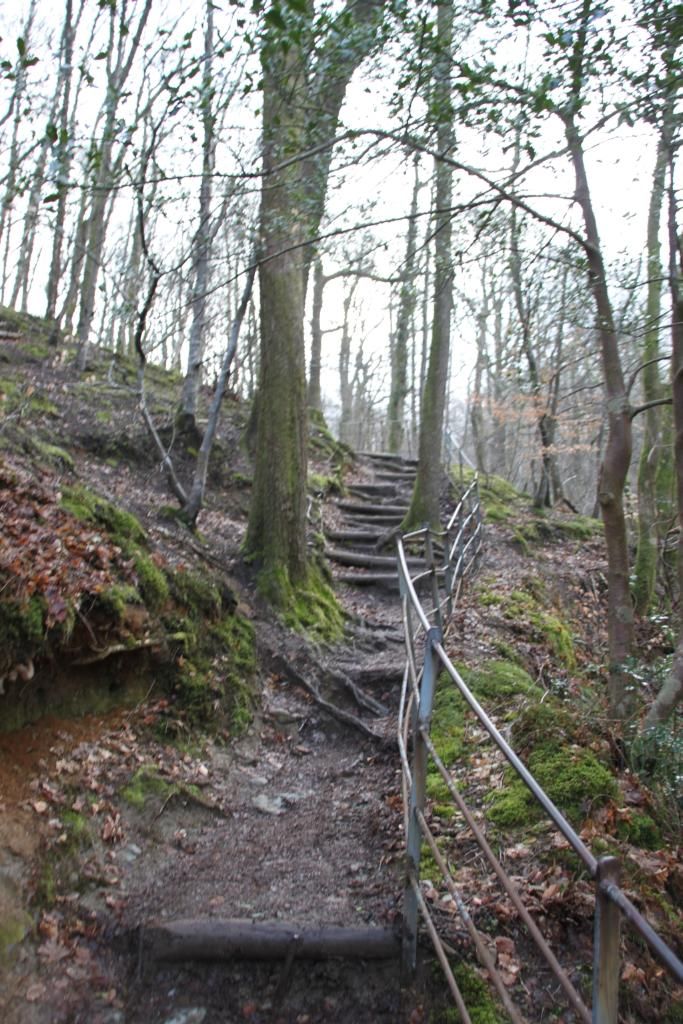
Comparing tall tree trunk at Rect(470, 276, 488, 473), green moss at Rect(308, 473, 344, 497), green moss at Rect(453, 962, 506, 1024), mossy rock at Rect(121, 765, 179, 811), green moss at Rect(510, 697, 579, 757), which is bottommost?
green moss at Rect(453, 962, 506, 1024)

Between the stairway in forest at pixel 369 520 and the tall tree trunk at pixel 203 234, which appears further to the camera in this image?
the stairway in forest at pixel 369 520

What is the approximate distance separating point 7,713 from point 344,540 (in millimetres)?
8267

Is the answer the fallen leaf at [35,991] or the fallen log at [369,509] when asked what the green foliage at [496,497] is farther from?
the fallen leaf at [35,991]

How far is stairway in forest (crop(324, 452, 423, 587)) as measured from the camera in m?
11.0

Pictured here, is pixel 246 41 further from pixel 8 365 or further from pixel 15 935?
pixel 8 365

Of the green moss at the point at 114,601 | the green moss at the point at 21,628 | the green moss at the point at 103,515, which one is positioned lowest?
the green moss at the point at 21,628

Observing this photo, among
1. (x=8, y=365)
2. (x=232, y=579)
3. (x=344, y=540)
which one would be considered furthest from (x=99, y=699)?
(x=8, y=365)

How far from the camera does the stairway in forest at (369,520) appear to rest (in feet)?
36.2

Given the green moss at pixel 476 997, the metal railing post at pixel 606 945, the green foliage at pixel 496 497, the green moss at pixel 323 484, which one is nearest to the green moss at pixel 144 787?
the green moss at pixel 476 997

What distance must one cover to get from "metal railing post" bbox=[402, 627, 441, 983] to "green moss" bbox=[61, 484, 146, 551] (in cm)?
346

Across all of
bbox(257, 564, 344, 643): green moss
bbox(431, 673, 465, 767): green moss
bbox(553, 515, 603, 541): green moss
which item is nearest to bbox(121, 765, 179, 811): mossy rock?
bbox(431, 673, 465, 767): green moss

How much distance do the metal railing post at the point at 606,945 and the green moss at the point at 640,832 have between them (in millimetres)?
2776

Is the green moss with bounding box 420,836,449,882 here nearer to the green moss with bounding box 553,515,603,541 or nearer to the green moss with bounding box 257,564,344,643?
the green moss with bounding box 257,564,344,643

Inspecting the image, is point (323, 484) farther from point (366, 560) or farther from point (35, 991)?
point (35, 991)
